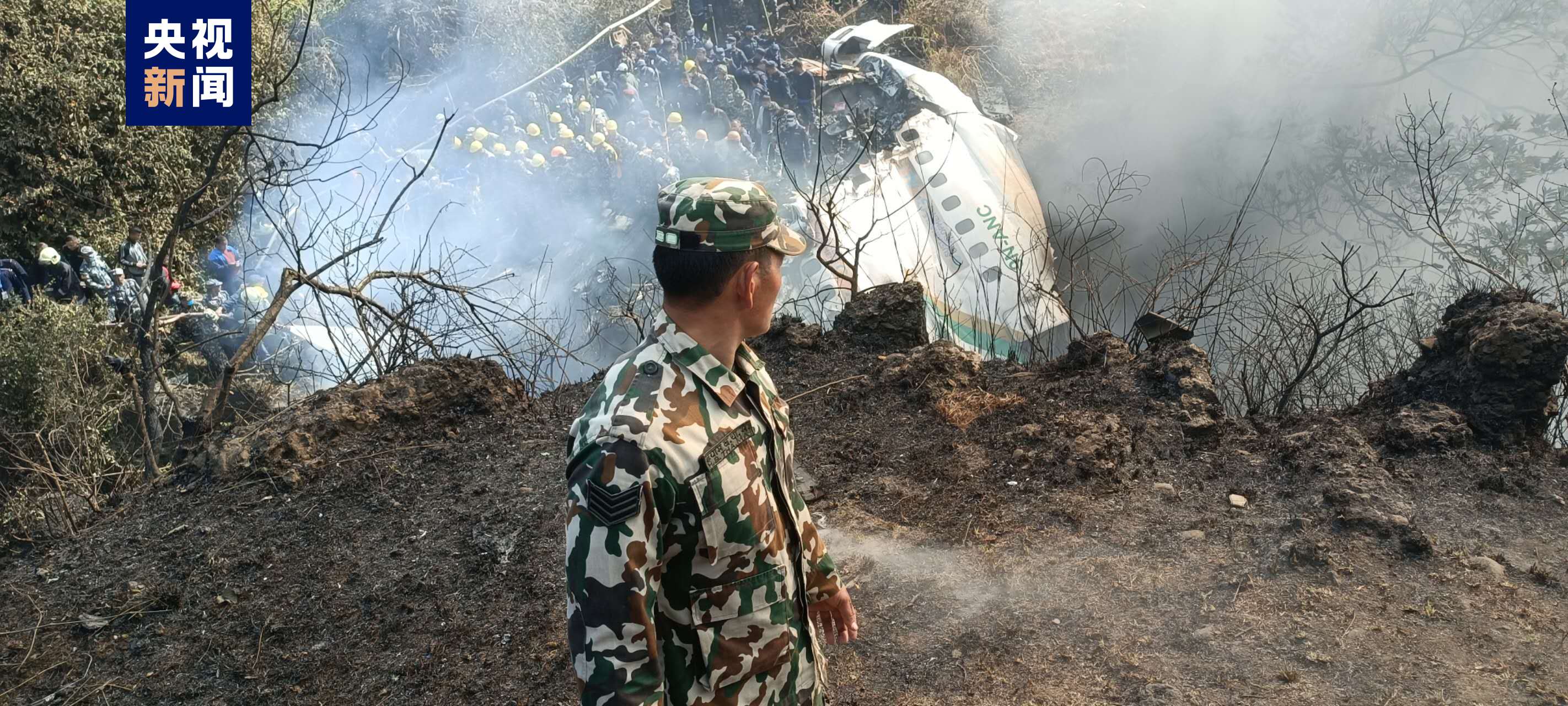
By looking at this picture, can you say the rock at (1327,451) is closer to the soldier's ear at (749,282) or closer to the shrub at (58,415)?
the soldier's ear at (749,282)

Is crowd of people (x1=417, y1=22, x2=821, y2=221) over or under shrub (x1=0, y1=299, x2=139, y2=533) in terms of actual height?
over

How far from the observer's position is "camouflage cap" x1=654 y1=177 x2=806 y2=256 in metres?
1.44

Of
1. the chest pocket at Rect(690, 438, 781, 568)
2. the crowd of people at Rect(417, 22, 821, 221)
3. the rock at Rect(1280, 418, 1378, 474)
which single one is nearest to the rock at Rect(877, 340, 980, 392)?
the rock at Rect(1280, 418, 1378, 474)

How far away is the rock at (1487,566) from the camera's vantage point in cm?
319

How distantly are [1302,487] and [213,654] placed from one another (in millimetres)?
4000

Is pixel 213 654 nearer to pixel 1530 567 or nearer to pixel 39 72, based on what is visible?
pixel 1530 567

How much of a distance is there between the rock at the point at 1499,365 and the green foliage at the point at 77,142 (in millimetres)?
9760

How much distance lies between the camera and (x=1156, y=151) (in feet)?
38.3

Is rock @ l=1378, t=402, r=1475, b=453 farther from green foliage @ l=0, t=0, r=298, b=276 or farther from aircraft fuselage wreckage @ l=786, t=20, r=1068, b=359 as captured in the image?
green foliage @ l=0, t=0, r=298, b=276

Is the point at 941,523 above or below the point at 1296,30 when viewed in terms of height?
below

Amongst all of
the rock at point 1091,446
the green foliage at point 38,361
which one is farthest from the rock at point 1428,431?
the green foliage at point 38,361

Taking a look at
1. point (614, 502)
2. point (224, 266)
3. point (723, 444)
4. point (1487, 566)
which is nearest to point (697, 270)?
point (723, 444)

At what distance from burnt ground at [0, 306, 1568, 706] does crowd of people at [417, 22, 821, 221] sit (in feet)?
A: 25.1

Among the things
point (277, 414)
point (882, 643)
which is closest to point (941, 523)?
point (882, 643)
